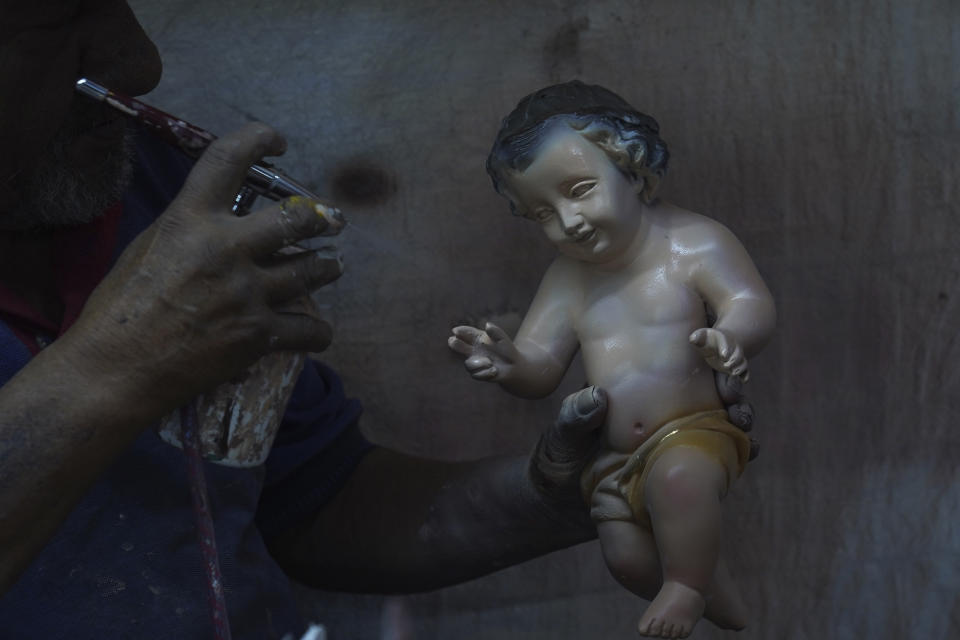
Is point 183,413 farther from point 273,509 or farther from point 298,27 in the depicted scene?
point 298,27

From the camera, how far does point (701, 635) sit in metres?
2.00

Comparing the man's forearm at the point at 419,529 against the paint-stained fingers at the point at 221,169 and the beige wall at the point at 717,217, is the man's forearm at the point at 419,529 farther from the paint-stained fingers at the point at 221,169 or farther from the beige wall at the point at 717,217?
the paint-stained fingers at the point at 221,169

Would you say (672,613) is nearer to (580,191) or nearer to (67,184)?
(580,191)

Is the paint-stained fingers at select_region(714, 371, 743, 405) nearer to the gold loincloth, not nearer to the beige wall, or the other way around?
the gold loincloth

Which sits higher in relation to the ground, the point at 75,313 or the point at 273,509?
the point at 75,313

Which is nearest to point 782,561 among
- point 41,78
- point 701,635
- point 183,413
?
point 701,635

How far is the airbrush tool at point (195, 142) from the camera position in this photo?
4.60ft

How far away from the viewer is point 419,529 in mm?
1800

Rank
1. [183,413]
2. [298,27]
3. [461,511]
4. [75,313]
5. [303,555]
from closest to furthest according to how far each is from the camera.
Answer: [183,413]
[75,313]
[461,511]
[303,555]
[298,27]

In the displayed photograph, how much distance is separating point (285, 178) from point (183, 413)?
281mm

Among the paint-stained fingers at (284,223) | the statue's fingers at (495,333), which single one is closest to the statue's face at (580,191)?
the statue's fingers at (495,333)

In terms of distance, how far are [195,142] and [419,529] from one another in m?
0.65

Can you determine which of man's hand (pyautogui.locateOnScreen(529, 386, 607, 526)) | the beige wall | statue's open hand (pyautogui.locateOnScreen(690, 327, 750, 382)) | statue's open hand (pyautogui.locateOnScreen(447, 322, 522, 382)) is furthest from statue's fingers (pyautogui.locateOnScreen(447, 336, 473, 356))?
the beige wall

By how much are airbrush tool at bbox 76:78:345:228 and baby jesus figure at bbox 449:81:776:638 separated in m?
0.20
